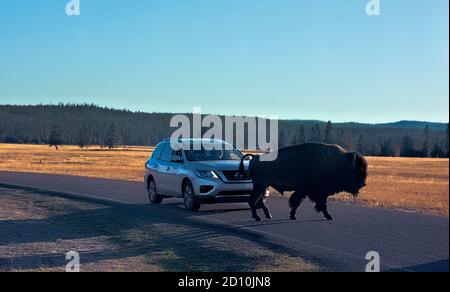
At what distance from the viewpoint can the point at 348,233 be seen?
12.0m

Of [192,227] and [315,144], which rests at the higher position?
[315,144]

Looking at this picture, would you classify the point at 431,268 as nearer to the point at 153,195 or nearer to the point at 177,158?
the point at 177,158

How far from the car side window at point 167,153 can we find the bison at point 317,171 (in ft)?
17.2

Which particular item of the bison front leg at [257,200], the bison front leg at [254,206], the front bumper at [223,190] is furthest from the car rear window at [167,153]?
the bison front leg at [254,206]

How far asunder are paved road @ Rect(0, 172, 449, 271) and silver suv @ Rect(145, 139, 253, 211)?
0.48 metres

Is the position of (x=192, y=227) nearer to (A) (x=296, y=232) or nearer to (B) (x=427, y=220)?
(A) (x=296, y=232)

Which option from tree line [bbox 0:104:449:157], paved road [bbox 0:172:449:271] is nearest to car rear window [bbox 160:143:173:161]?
paved road [bbox 0:172:449:271]

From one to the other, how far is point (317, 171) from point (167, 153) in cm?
679

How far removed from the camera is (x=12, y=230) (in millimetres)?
13328

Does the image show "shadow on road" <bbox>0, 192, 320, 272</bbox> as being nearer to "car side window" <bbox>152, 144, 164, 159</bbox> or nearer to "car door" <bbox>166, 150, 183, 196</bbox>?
"car door" <bbox>166, 150, 183, 196</bbox>

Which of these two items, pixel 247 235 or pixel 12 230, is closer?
pixel 247 235
